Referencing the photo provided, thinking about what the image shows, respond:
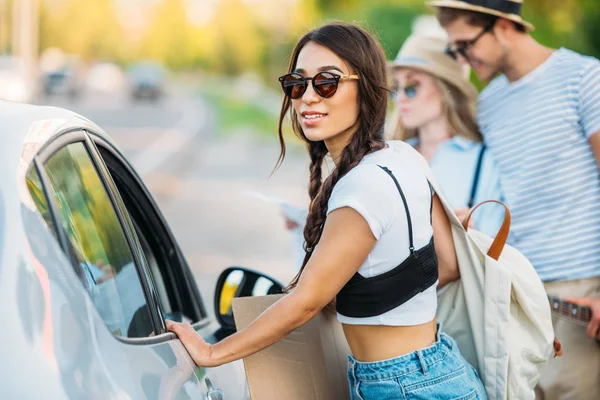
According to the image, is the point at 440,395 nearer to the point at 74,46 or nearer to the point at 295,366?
the point at 295,366

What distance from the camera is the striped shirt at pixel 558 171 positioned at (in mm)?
3553

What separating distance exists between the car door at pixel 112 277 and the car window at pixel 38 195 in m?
0.01

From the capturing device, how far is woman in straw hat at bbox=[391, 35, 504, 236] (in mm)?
4371

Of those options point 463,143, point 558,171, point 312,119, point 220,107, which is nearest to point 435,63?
point 463,143

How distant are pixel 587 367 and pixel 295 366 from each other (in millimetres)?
1701

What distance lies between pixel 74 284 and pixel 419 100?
3.41m

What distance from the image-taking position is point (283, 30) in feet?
182

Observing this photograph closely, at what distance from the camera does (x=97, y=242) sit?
210 cm

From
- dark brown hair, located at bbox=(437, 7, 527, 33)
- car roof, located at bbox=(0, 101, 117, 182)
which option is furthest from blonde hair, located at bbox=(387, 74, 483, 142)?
car roof, located at bbox=(0, 101, 117, 182)

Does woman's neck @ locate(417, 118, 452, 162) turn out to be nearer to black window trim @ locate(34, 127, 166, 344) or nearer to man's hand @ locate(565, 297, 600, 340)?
man's hand @ locate(565, 297, 600, 340)

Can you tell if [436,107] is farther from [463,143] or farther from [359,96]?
[359,96]

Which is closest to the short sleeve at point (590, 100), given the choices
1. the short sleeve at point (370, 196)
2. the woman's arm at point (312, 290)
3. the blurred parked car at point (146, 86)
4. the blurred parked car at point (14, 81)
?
the short sleeve at point (370, 196)

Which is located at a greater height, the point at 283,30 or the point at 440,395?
the point at 283,30

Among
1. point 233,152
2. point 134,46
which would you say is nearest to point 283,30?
point 233,152
